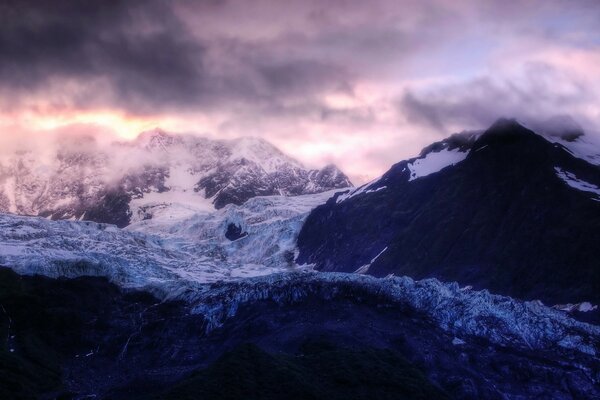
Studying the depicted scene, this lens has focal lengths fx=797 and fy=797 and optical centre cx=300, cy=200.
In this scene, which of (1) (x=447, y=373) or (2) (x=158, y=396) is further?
(1) (x=447, y=373)

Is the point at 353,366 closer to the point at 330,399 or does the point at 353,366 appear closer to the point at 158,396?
the point at 330,399

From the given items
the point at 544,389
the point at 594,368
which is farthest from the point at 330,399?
the point at 594,368

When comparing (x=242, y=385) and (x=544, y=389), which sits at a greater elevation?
(x=242, y=385)

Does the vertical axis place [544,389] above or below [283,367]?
below

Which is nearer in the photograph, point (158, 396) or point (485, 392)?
point (158, 396)

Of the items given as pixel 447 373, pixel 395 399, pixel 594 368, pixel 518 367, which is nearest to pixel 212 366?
pixel 395 399

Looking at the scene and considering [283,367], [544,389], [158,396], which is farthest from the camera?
[544,389]

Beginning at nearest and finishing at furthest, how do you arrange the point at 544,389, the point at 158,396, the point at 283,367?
the point at 158,396 → the point at 283,367 → the point at 544,389

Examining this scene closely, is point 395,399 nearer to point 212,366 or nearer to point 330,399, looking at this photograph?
point 330,399
